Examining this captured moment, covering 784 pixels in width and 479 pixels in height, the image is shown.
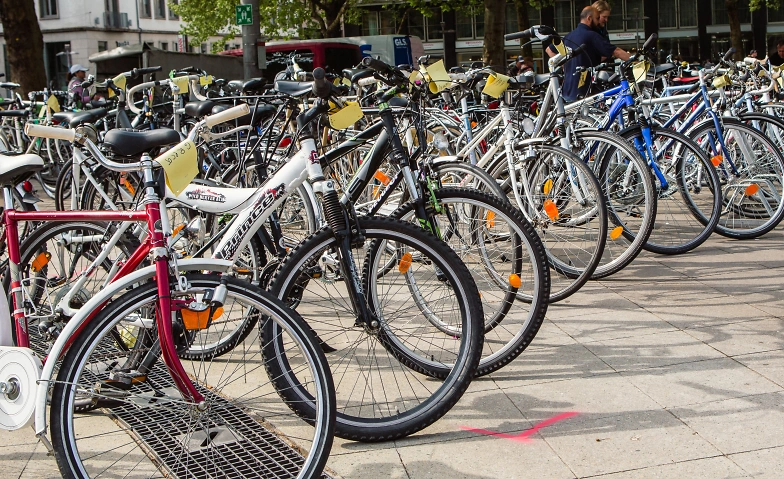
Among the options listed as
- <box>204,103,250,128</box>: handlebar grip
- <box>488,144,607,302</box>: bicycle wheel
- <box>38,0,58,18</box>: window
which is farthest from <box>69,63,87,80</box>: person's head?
<box>38,0,58,18</box>: window

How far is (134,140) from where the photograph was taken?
11.2ft

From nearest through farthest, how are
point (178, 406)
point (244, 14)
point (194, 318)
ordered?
point (194, 318) → point (178, 406) → point (244, 14)

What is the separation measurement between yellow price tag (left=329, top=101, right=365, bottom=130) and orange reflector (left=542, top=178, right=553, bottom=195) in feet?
5.07

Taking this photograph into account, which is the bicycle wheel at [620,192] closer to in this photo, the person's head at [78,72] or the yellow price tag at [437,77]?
the yellow price tag at [437,77]

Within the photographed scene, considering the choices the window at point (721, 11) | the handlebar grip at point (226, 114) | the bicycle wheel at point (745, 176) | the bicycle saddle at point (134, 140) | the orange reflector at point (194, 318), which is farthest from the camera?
the window at point (721, 11)

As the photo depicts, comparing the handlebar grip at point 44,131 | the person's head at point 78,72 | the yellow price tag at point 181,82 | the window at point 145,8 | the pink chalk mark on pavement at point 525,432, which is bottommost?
the pink chalk mark on pavement at point 525,432

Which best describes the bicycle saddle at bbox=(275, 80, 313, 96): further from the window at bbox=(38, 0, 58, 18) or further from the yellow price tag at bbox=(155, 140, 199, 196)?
the window at bbox=(38, 0, 58, 18)

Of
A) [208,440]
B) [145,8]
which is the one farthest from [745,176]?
[145,8]

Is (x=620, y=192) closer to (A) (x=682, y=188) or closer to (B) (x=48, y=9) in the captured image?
(A) (x=682, y=188)

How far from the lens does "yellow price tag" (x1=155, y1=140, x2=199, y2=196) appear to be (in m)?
3.16

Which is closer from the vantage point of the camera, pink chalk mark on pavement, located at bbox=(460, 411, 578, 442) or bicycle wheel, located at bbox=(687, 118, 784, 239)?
pink chalk mark on pavement, located at bbox=(460, 411, 578, 442)

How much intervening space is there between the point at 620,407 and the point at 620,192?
2.48m

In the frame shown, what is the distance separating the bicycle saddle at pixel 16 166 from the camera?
3510 millimetres

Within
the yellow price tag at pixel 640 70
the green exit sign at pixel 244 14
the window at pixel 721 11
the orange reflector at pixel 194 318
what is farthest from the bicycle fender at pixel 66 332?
the window at pixel 721 11
